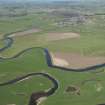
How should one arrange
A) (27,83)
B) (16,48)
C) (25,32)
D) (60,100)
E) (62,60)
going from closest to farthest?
(60,100) < (27,83) < (62,60) < (16,48) < (25,32)

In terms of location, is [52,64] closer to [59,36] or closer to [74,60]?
[74,60]

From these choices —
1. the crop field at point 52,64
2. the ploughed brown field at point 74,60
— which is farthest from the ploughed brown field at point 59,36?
the ploughed brown field at point 74,60

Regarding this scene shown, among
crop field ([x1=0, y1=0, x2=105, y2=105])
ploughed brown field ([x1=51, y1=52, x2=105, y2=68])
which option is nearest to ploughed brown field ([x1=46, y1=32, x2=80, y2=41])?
crop field ([x1=0, y1=0, x2=105, y2=105])

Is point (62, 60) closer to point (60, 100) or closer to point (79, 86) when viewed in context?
point (79, 86)

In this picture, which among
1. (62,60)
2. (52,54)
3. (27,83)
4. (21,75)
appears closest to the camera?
(27,83)

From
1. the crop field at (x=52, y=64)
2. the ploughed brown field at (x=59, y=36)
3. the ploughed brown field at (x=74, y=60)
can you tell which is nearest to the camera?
the crop field at (x=52, y=64)

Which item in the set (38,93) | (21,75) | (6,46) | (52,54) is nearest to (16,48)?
(6,46)

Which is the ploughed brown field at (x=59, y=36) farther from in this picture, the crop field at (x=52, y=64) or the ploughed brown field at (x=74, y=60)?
the ploughed brown field at (x=74, y=60)
